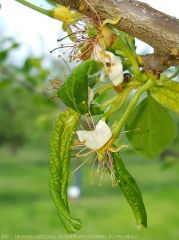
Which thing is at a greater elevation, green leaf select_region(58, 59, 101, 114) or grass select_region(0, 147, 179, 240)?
green leaf select_region(58, 59, 101, 114)

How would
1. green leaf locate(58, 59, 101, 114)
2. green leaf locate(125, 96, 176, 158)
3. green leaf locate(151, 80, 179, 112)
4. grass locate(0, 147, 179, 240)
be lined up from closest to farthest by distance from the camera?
1. green leaf locate(58, 59, 101, 114)
2. green leaf locate(151, 80, 179, 112)
3. green leaf locate(125, 96, 176, 158)
4. grass locate(0, 147, 179, 240)

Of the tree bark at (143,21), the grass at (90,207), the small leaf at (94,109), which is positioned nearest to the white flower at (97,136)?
the small leaf at (94,109)

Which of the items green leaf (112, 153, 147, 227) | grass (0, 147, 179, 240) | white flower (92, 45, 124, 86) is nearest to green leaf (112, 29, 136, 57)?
white flower (92, 45, 124, 86)

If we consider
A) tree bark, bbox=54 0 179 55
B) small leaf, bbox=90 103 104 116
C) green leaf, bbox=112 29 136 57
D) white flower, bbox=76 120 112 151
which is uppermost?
tree bark, bbox=54 0 179 55

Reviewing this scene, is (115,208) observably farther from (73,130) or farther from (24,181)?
(73,130)

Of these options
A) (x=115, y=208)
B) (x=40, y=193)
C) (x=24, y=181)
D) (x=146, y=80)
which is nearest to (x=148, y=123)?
(x=146, y=80)

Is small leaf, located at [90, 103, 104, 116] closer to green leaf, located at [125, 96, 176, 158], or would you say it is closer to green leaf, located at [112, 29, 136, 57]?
green leaf, located at [112, 29, 136, 57]

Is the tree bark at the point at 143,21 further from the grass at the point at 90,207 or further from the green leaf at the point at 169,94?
the grass at the point at 90,207

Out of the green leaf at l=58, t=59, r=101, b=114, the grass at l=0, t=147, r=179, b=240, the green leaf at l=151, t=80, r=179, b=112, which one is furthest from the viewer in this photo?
the grass at l=0, t=147, r=179, b=240
